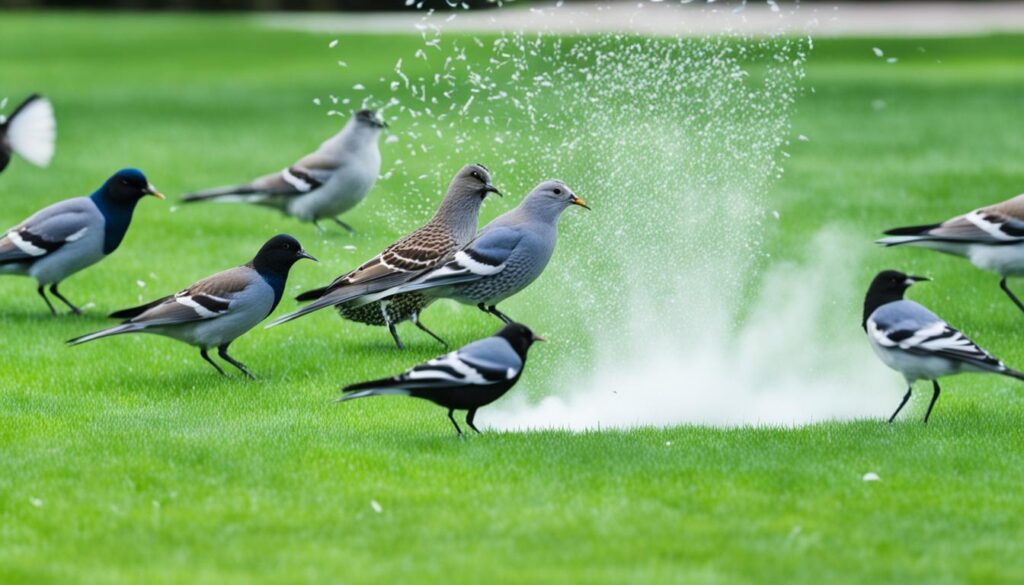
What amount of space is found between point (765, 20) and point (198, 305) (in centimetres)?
2868

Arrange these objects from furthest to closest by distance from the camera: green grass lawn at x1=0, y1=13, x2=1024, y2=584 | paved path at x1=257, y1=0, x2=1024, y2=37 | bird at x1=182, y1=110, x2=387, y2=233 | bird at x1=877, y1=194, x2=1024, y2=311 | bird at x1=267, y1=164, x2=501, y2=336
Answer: paved path at x1=257, y1=0, x2=1024, y2=37
bird at x1=182, y1=110, x2=387, y2=233
bird at x1=877, y1=194, x2=1024, y2=311
bird at x1=267, y1=164, x2=501, y2=336
green grass lawn at x1=0, y1=13, x2=1024, y2=584

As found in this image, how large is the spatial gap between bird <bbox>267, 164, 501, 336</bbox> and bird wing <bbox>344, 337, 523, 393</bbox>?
2124mm

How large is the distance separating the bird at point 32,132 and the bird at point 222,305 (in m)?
4.74

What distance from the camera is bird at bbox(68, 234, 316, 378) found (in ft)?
32.2

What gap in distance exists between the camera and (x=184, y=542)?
6.66m

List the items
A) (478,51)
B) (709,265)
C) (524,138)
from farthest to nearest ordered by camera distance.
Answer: (478,51) < (524,138) < (709,265)

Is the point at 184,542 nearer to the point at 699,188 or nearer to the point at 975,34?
the point at 699,188

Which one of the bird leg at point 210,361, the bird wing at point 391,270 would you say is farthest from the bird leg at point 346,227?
the bird leg at point 210,361

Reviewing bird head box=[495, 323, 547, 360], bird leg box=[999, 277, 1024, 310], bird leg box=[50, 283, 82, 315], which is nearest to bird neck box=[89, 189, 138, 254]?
bird leg box=[50, 283, 82, 315]

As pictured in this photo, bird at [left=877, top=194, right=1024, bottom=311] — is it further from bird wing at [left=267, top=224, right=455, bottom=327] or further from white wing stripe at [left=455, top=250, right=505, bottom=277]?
bird wing at [left=267, top=224, right=455, bottom=327]

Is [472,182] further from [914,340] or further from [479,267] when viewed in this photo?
[914,340]

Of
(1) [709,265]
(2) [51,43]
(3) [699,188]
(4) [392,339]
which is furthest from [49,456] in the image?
(2) [51,43]

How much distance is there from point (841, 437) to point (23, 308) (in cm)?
715

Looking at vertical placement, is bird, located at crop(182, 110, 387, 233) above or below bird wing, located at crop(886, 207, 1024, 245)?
below
